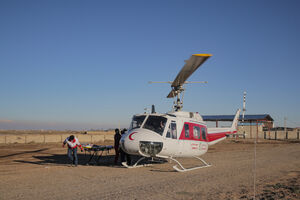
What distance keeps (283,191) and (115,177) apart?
6.01 metres

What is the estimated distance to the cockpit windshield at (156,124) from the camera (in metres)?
12.0

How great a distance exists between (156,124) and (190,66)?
10.3ft

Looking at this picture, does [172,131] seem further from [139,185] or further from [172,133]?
[139,185]

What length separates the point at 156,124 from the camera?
1211 cm

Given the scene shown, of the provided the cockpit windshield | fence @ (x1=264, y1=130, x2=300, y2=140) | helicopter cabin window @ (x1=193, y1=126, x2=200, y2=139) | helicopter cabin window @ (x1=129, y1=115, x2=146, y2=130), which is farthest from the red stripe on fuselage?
fence @ (x1=264, y1=130, x2=300, y2=140)

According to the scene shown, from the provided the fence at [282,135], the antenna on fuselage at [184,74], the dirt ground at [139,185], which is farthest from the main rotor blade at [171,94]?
the fence at [282,135]

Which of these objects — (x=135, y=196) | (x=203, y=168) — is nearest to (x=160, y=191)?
(x=135, y=196)

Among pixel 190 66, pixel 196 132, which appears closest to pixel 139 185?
pixel 190 66

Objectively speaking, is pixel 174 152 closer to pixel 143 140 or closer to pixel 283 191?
pixel 143 140

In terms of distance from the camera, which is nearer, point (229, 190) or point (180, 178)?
point (229, 190)

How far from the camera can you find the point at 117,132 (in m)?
14.8

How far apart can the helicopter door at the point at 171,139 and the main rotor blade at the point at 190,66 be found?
230 cm

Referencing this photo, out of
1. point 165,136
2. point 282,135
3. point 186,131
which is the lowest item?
point 282,135

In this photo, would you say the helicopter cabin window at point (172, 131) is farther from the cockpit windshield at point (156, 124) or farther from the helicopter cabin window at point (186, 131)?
the helicopter cabin window at point (186, 131)
